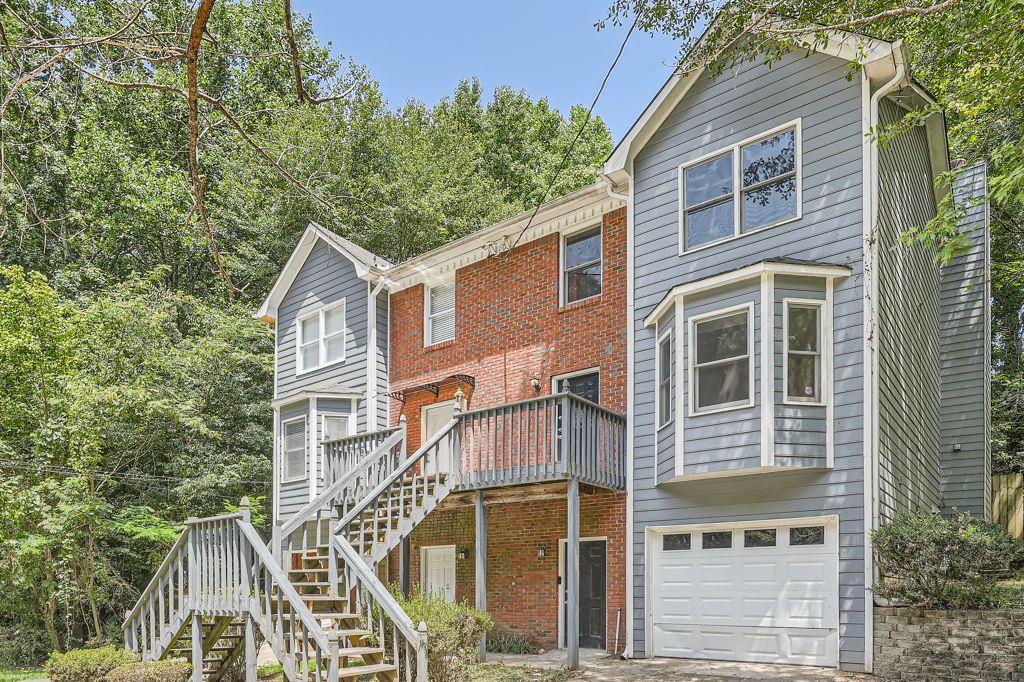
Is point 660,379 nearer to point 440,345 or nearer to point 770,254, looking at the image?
point 770,254

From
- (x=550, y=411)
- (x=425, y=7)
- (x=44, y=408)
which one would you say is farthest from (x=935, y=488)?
(x=44, y=408)

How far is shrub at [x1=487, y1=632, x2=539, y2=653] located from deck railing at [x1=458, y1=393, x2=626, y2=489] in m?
2.91

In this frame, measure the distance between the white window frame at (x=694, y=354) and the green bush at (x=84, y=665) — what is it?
8124 millimetres

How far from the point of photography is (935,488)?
1504cm

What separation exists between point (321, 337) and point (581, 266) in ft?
22.8

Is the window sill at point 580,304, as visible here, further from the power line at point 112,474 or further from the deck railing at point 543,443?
the power line at point 112,474

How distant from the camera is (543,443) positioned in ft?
41.7

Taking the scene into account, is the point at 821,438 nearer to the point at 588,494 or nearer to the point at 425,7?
the point at 588,494

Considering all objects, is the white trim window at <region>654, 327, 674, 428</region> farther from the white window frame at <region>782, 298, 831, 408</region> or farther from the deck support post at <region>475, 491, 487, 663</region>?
the deck support post at <region>475, 491, 487, 663</region>

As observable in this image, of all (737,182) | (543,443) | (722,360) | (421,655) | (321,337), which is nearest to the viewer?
(421,655)

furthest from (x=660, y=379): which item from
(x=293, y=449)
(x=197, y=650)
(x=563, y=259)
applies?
(x=293, y=449)

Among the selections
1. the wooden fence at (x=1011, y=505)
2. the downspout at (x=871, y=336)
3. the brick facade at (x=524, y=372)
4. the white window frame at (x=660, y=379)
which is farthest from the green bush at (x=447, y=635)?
the wooden fence at (x=1011, y=505)

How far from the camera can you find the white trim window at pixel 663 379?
505 inches

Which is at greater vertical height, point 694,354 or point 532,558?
point 694,354
